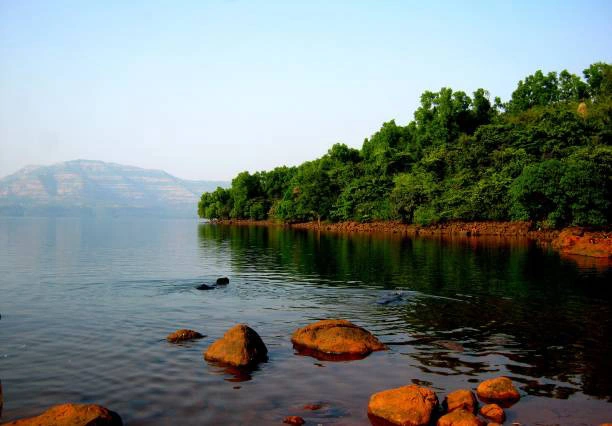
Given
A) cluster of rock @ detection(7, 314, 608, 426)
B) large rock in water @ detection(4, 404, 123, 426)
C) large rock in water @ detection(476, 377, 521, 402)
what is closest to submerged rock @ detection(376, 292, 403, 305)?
cluster of rock @ detection(7, 314, 608, 426)

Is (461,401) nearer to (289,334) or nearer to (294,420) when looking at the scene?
(294,420)

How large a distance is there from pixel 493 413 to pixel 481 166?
350 ft

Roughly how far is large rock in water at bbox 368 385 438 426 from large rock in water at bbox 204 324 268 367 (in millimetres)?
6393

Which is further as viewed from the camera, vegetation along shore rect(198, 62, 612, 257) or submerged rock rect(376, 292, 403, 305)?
vegetation along shore rect(198, 62, 612, 257)

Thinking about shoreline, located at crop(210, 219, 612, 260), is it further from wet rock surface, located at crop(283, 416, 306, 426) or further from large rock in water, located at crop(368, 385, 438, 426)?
wet rock surface, located at crop(283, 416, 306, 426)

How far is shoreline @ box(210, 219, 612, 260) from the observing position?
2613 inches

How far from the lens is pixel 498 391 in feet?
57.2

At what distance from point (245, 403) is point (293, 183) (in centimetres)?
15684

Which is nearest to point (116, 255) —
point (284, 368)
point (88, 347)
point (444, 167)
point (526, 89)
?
point (88, 347)

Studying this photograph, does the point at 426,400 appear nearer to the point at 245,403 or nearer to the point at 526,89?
the point at 245,403

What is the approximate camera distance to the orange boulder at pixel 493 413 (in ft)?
51.0

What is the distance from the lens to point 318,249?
76.0 meters

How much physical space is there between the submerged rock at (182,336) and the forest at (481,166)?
75.5 metres

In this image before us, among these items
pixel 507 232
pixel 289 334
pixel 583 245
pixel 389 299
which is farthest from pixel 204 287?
pixel 507 232
